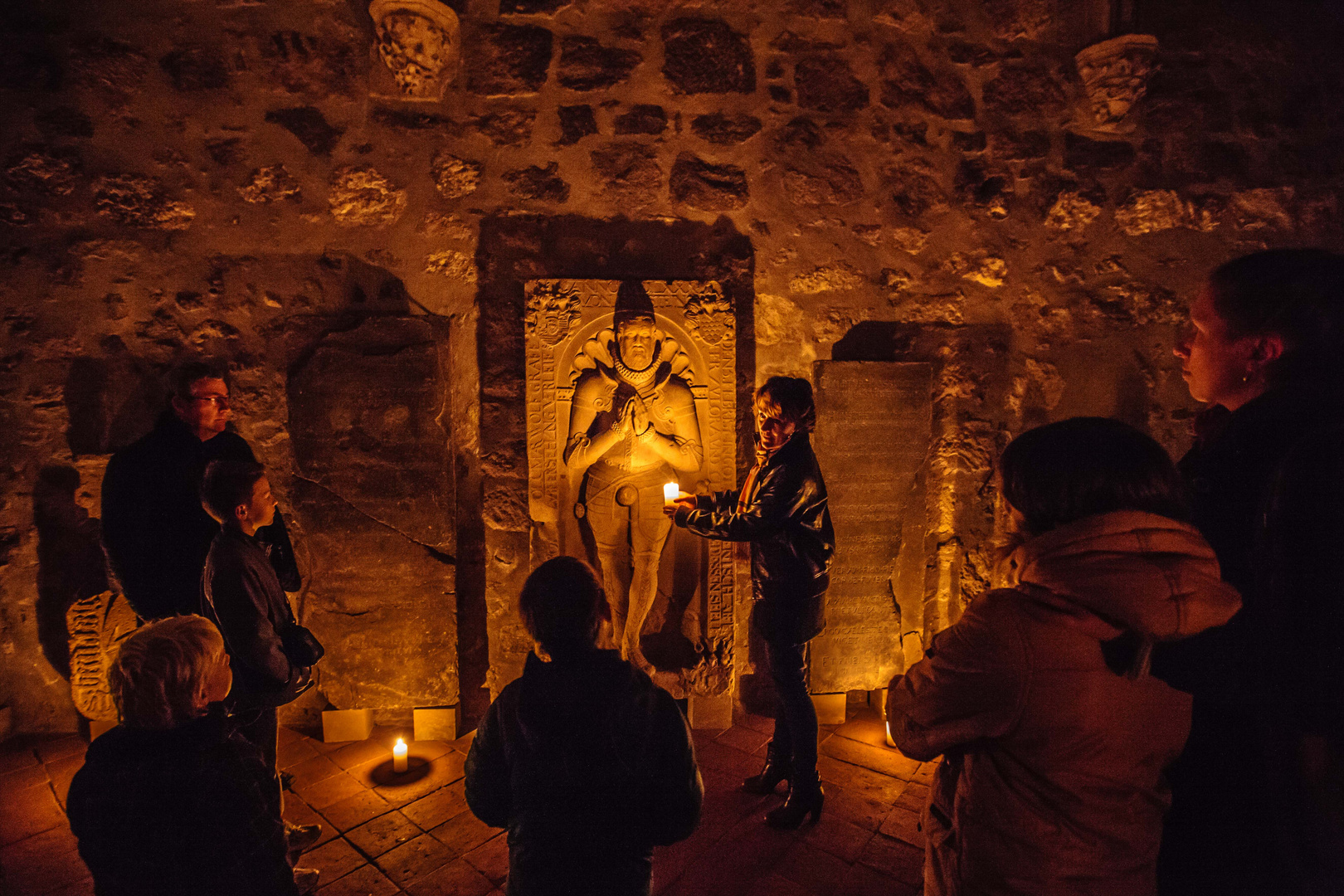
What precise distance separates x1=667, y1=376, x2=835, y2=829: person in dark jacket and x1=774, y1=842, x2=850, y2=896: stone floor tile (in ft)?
0.41

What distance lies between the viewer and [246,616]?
1.92m

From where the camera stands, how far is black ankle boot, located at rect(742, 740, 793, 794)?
105 inches

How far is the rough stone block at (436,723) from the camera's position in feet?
10.4

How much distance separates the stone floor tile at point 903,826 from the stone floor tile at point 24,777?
357 cm

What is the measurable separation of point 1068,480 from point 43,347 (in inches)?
160

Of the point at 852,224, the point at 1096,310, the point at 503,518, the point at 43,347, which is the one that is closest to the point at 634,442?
the point at 503,518

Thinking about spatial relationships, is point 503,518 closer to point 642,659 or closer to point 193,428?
point 642,659

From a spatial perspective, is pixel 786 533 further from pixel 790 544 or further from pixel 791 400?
pixel 791 400

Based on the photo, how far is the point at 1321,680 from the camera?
1.10 m

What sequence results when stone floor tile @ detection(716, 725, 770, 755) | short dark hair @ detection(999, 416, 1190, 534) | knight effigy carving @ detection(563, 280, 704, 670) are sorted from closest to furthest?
short dark hair @ detection(999, 416, 1190, 534), knight effigy carving @ detection(563, 280, 704, 670), stone floor tile @ detection(716, 725, 770, 755)

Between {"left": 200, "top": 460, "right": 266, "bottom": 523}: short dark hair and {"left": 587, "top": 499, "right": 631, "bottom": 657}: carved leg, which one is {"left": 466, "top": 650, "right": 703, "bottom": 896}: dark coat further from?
{"left": 587, "top": 499, "right": 631, "bottom": 657}: carved leg

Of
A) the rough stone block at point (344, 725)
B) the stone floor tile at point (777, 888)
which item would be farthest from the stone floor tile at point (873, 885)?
the rough stone block at point (344, 725)

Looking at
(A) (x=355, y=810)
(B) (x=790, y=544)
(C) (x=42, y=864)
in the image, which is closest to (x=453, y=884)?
(A) (x=355, y=810)

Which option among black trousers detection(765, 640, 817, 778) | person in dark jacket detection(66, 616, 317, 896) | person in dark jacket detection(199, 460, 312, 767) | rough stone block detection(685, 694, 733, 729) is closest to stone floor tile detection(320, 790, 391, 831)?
person in dark jacket detection(199, 460, 312, 767)
